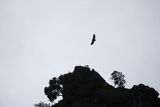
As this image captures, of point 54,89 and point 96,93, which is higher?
point 54,89

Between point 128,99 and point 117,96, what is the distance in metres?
3.44

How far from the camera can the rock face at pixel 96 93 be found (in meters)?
74.0

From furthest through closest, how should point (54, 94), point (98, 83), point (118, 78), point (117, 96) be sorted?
point (118, 78), point (54, 94), point (98, 83), point (117, 96)

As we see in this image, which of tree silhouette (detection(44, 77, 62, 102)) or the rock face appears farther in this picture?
tree silhouette (detection(44, 77, 62, 102))

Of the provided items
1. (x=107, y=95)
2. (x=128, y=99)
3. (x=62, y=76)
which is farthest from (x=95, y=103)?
(x=62, y=76)

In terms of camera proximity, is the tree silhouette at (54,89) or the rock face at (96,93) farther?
the tree silhouette at (54,89)

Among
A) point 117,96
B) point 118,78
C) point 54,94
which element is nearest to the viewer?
point 117,96

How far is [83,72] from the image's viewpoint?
8094cm

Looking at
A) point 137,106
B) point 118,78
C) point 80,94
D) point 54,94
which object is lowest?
point 137,106

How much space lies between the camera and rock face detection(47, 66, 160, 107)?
243 ft

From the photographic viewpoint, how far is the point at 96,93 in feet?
248

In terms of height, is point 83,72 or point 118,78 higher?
point 118,78

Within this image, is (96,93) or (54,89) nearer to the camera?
(96,93)

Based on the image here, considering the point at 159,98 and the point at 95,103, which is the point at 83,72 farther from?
the point at 159,98
